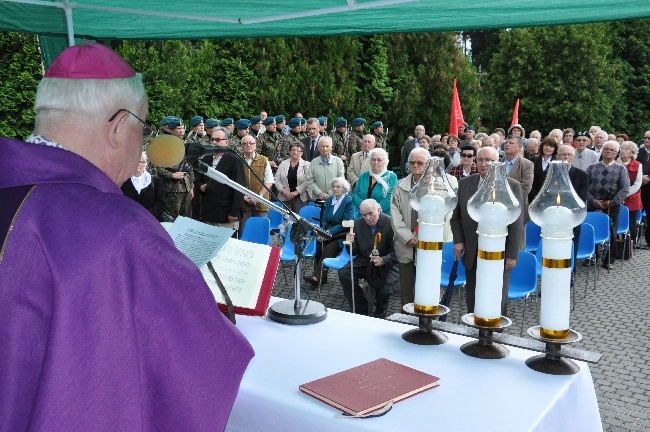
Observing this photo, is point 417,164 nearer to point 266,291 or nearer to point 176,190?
point 266,291

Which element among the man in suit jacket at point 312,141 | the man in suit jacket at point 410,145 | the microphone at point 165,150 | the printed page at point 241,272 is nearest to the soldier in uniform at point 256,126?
the man in suit jacket at point 312,141

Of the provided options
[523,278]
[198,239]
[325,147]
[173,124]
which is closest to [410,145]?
[325,147]

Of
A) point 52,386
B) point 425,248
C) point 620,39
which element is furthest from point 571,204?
point 620,39

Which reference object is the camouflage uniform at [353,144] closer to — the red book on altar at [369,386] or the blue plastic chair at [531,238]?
the blue plastic chair at [531,238]

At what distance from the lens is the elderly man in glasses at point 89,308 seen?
132cm

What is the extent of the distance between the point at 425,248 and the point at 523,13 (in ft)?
5.20

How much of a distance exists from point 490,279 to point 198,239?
42.3 inches

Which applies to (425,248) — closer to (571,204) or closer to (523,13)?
(571,204)

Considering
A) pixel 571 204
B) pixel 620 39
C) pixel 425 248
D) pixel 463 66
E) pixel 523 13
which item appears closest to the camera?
pixel 571 204

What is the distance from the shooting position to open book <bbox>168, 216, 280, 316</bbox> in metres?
2.58

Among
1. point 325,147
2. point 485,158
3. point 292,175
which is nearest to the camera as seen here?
point 485,158

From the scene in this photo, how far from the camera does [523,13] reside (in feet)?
10.5

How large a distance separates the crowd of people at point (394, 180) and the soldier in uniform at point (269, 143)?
20mm

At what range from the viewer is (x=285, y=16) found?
349 centimetres
